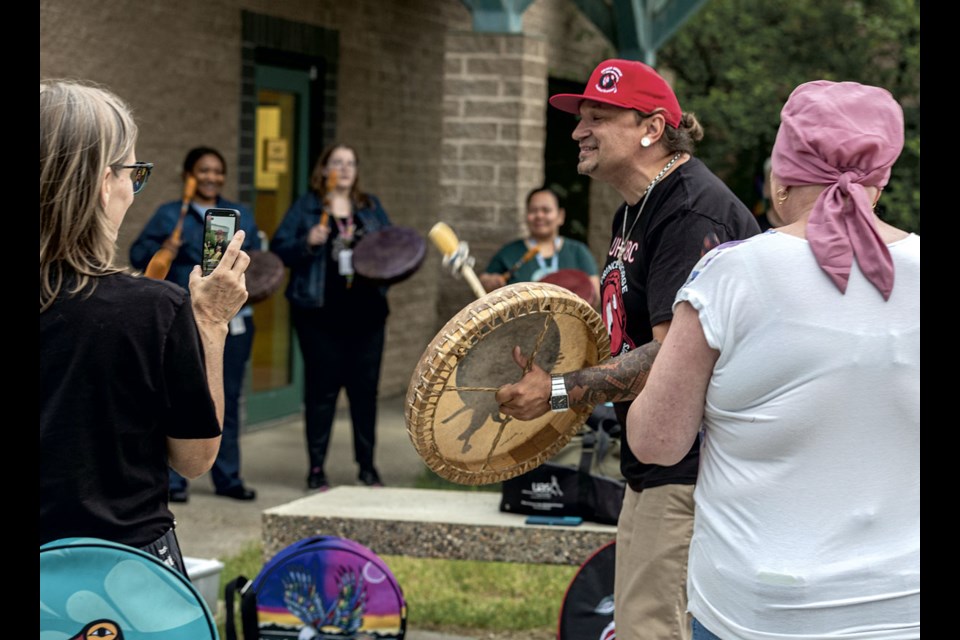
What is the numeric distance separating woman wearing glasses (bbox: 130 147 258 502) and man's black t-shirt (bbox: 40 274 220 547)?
4.18 meters

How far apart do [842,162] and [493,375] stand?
111 cm

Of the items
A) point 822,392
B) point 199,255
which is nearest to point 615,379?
point 822,392

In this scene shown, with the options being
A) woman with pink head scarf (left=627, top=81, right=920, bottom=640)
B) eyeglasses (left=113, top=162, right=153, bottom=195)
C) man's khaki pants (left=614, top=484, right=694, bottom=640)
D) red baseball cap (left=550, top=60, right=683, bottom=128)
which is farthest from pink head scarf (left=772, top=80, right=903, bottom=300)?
eyeglasses (left=113, top=162, right=153, bottom=195)

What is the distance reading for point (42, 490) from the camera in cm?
251

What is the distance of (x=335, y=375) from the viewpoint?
768cm

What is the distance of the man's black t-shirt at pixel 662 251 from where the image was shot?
3133mm

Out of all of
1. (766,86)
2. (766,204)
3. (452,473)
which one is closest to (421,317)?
(766,204)

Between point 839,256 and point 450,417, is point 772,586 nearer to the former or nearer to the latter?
point 839,256

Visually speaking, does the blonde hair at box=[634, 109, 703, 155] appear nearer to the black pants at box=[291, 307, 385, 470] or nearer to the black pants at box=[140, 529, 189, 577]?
the black pants at box=[140, 529, 189, 577]

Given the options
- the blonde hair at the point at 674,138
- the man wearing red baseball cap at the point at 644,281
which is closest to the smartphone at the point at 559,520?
the man wearing red baseball cap at the point at 644,281

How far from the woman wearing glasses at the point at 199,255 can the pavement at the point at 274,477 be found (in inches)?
5.0

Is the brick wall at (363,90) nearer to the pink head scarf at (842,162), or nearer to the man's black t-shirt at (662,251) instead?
the man's black t-shirt at (662,251)

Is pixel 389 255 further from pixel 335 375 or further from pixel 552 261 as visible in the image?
pixel 552 261
